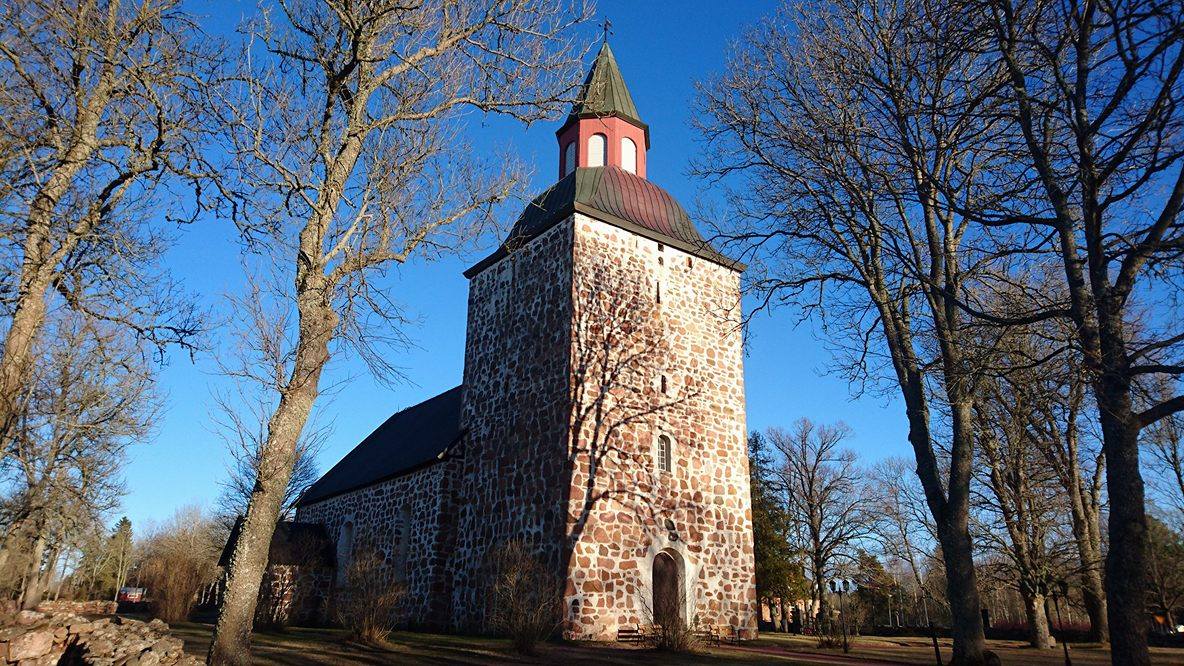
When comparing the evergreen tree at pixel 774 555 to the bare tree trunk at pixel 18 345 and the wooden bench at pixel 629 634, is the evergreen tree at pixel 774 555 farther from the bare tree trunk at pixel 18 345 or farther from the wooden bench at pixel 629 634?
the bare tree trunk at pixel 18 345

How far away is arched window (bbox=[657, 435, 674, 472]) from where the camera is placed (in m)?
16.2

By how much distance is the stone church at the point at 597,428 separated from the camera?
1480cm

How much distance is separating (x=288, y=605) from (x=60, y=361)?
829cm

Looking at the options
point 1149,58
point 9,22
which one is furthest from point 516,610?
point 1149,58

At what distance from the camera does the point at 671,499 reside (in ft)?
52.2

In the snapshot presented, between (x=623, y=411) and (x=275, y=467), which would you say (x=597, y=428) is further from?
(x=275, y=467)

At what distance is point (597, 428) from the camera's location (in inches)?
600

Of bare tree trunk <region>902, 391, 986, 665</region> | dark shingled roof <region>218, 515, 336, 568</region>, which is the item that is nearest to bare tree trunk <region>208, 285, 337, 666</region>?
bare tree trunk <region>902, 391, 986, 665</region>

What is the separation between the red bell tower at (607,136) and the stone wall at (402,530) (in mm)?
9313

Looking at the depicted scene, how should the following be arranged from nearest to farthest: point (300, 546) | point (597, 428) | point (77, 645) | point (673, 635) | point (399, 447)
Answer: point (77, 645) < point (673, 635) < point (597, 428) < point (300, 546) < point (399, 447)

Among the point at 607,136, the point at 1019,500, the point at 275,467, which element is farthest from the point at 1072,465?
the point at 275,467

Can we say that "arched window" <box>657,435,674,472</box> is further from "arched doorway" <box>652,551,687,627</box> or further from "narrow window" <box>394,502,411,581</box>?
"narrow window" <box>394,502,411,581</box>

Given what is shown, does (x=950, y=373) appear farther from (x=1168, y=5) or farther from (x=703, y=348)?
(x=703, y=348)

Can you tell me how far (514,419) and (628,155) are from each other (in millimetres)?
8255
